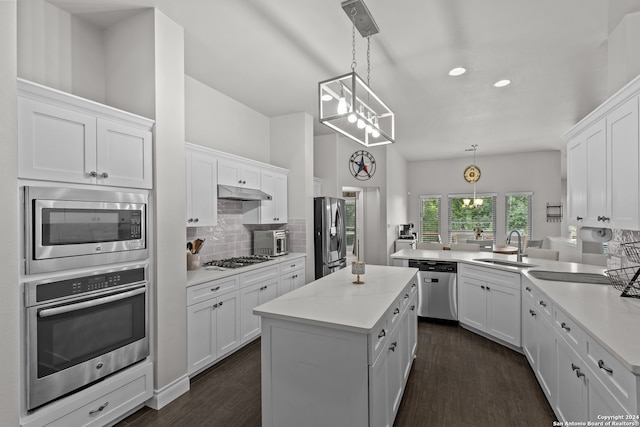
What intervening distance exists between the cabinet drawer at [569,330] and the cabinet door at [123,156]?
292 cm

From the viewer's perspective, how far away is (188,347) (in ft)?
8.51

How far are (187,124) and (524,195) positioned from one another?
833cm

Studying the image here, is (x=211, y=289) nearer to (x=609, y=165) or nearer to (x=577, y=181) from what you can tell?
(x=609, y=165)

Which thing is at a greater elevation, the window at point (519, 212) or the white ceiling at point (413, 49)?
the white ceiling at point (413, 49)

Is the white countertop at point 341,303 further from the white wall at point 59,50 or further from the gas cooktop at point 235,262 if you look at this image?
the white wall at point 59,50

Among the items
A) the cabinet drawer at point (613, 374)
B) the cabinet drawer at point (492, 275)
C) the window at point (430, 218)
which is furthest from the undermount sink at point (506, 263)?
the window at point (430, 218)

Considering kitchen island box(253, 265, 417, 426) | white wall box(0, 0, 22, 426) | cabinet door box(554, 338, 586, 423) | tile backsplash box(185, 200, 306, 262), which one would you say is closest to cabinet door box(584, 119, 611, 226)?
cabinet door box(554, 338, 586, 423)

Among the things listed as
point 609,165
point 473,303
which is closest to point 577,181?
point 609,165

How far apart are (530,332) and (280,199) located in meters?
3.30

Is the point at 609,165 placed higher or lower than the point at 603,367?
higher

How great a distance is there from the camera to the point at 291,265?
411 centimetres

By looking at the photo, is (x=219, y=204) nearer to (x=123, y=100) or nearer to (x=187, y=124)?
(x=187, y=124)

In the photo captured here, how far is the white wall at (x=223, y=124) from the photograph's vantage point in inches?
138

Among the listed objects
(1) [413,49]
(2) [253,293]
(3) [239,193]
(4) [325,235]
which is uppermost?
(1) [413,49]
